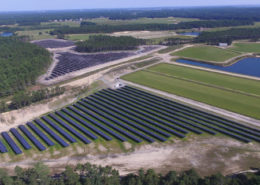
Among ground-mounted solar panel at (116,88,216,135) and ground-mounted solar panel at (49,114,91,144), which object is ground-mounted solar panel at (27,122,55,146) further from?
ground-mounted solar panel at (116,88,216,135)

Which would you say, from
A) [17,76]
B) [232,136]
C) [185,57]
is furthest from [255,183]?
[185,57]

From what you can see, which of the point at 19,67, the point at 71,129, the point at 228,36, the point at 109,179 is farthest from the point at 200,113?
the point at 228,36

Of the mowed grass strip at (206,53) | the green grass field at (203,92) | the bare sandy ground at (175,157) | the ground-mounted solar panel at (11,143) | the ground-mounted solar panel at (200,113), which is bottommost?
the bare sandy ground at (175,157)

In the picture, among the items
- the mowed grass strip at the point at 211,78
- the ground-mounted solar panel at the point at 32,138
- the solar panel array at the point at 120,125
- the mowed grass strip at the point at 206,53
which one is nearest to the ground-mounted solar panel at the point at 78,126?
the solar panel array at the point at 120,125

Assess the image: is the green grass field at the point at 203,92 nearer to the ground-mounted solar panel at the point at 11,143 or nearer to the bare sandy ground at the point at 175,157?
the bare sandy ground at the point at 175,157

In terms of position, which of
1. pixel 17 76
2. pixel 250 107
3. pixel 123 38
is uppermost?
pixel 123 38

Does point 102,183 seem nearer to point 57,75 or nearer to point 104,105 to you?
point 104,105

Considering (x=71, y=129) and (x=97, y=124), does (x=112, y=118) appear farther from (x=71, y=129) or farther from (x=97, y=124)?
(x=71, y=129)
